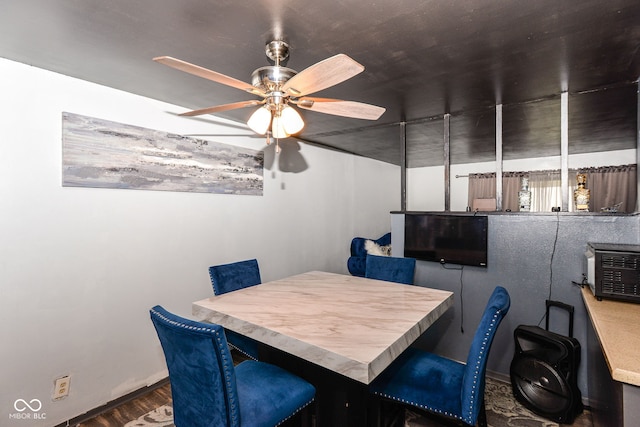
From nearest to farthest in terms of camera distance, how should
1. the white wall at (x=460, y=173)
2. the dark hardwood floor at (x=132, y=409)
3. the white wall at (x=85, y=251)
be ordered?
1. the white wall at (x=85, y=251)
2. the dark hardwood floor at (x=132, y=409)
3. the white wall at (x=460, y=173)

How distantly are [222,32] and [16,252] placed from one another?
181 cm

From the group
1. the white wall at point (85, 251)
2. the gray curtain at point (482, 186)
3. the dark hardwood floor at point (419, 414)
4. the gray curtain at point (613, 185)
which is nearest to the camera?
the white wall at point (85, 251)

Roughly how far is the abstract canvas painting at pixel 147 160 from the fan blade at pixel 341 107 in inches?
57.8

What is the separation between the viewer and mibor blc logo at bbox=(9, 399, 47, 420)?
1902 millimetres

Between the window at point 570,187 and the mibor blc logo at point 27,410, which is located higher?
the window at point 570,187

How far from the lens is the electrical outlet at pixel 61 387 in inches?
80.0

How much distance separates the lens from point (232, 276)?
2426mm

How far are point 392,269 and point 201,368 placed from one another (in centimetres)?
183

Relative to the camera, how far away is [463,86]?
227 centimetres

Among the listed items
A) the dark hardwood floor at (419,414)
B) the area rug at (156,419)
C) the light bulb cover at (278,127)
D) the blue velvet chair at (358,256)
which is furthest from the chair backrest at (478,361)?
the blue velvet chair at (358,256)

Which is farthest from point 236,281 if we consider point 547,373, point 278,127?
point 547,373

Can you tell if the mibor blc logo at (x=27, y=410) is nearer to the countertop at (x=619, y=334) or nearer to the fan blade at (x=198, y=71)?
the fan blade at (x=198, y=71)

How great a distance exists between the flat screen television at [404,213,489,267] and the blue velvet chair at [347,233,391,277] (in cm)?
144

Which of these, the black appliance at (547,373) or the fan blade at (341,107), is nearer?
the fan blade at (341,107)
